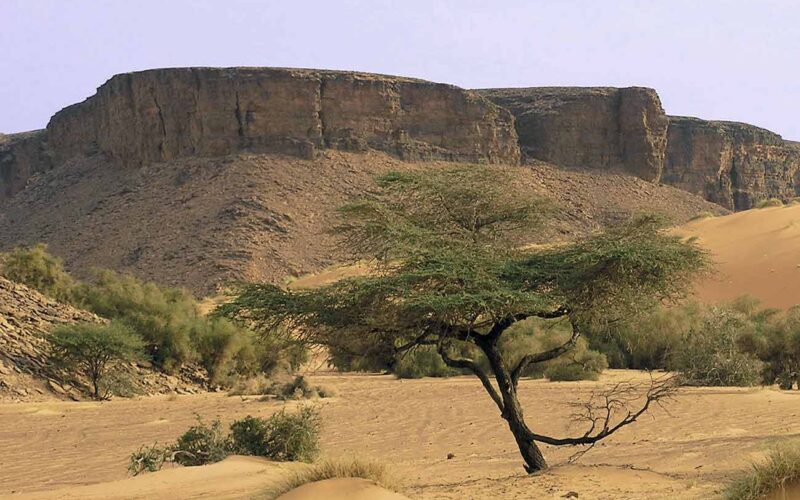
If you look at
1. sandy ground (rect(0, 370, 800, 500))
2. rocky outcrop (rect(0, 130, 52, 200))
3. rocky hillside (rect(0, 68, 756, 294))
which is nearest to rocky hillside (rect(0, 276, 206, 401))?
sandy ground (rect(0, 370, 800, 500))

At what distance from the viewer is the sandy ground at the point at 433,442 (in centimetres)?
1066

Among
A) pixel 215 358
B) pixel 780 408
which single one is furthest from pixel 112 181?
pixel 780 408

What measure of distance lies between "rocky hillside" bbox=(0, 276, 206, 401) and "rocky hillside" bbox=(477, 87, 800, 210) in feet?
175

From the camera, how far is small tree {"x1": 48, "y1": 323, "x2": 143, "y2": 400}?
961 inches

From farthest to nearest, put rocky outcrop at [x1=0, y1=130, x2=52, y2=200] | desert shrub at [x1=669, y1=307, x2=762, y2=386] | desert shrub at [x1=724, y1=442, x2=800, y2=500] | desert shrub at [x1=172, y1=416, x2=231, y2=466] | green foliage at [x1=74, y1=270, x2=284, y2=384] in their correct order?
rocky outcrop at [x1=0, y1=130, x2=52, y2=200]
green foliage at [x1=74, y1=270, x2=284, y2=384]
desert shrub at [x1=669, y1=307, x2=762, y2=386]
desert shrub at [x1=172, y1=416, x2=231, y2=466]
desert shrub at [x1=724, y1=442, x2=800, y2=500]

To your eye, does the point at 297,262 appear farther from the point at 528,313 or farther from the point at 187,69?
the point at 528,313

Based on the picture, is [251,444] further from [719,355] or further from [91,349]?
[719,355]

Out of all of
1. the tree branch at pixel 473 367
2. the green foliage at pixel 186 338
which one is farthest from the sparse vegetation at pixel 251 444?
the green foliage at pixel 186 338

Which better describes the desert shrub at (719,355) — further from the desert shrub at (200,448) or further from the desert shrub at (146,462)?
the desert shrub at (146,462)

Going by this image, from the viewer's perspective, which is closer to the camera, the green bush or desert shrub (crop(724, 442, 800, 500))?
desert shrub (crop(724, 442, 800, 500))

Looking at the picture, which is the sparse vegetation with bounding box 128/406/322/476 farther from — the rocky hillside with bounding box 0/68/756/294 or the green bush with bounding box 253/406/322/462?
the rocky hillside with bounding box 0/68/756/294

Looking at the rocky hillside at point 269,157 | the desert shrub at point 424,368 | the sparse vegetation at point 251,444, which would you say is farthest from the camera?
the rocky hillside at point 269,157

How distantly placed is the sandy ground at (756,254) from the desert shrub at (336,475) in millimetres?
26734

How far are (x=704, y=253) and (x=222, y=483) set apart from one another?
5.91 meters
